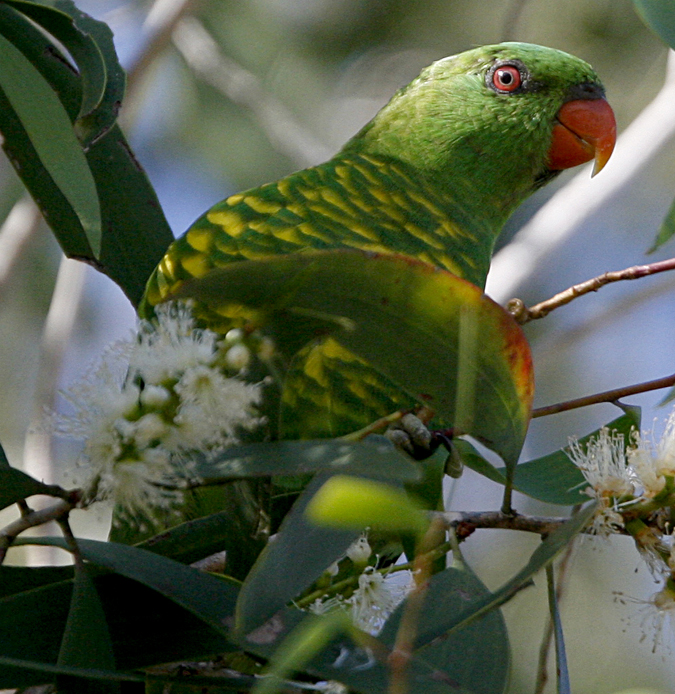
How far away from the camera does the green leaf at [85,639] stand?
2.00 ft

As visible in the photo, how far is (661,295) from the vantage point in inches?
111

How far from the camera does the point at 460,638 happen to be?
0.62 metres

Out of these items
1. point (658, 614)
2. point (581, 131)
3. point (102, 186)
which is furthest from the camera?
point (581, 131)

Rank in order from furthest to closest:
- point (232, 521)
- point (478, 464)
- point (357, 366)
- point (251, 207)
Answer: point (251, 207) → point (357, 366) → point (478, 464) → point (232, 521)

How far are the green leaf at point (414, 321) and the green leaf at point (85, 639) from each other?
0.77ft

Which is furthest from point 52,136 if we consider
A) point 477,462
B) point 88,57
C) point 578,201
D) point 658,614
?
point 578,201

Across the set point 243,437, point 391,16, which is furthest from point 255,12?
point 243,437

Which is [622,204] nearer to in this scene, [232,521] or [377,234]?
[377,234]

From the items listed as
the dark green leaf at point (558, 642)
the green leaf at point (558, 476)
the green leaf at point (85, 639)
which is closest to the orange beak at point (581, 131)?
the green leaf at point (558, 476)

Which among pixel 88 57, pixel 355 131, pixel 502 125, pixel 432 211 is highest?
pixel 355 131

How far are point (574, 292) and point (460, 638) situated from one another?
0.37 metres

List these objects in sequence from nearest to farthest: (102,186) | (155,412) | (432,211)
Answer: (155,412), (102,186), (432,211)

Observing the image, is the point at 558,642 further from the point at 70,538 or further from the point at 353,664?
the point at 70,538

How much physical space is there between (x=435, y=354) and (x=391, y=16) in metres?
3.77
